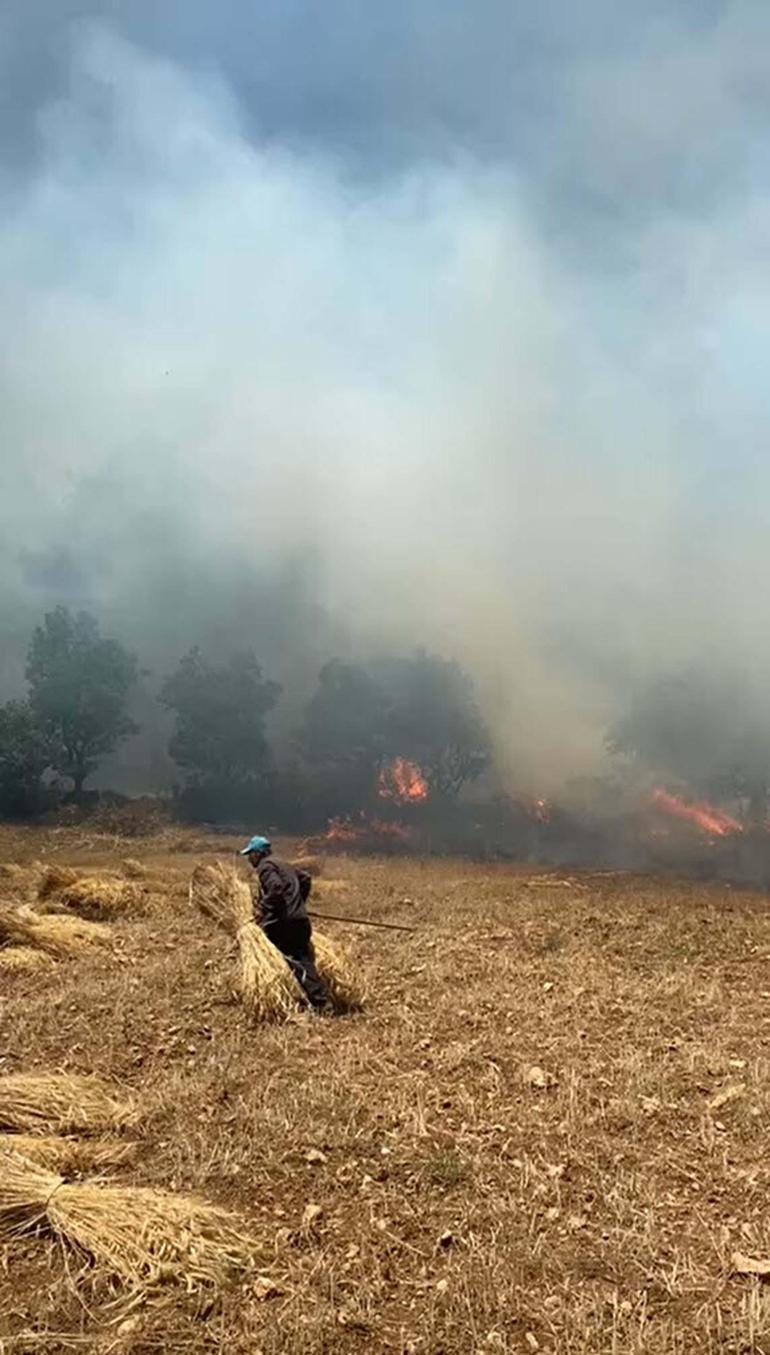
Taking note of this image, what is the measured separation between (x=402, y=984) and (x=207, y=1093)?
450 centimetres

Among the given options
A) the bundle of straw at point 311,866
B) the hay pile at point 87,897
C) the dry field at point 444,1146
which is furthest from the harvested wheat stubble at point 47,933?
the bundle of straw at point 311,866

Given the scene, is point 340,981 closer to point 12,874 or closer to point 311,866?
point 12,874

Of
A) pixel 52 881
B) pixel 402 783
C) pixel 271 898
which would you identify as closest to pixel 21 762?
pixel 402 783

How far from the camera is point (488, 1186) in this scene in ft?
18.9

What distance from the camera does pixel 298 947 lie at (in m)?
10.5

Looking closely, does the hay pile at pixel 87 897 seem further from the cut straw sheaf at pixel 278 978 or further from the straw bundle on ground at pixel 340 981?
the straw bundle on ground at pixel 340 981

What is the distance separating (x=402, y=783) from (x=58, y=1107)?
54.9 meters

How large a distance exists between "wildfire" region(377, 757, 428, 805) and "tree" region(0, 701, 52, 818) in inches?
860

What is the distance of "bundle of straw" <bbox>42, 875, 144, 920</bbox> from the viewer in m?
16.7

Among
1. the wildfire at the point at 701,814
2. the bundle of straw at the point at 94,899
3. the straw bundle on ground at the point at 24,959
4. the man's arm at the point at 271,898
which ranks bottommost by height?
the straw bundle on ground at the point at 24,959

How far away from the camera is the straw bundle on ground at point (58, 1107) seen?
258 inches

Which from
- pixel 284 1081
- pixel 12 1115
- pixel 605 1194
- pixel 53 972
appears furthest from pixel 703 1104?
pixel 53 972

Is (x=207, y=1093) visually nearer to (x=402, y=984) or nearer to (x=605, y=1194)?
(x=605, y=1194)

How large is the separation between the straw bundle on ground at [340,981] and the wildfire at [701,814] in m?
36.0
